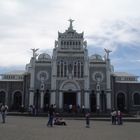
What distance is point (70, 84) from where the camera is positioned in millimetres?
61594

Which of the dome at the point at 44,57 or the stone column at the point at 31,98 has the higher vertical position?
the dome at the point at 44,57

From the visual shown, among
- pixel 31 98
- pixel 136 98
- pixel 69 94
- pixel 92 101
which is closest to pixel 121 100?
pixel 136 98

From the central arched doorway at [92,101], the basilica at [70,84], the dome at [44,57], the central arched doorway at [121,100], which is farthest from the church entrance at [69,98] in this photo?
the central arched doorway at [121,100]

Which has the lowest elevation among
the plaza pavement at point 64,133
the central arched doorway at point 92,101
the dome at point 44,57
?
the plaza pavement at point 64,133

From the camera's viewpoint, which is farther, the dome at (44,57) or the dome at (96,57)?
the dome at (96,57)

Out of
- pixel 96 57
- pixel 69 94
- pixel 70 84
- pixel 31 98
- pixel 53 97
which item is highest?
pixel 96 57

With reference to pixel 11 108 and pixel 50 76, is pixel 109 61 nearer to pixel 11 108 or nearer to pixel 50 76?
pixel 50 76

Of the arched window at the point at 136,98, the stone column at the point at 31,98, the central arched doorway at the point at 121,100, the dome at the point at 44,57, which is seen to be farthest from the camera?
the arched window at the point at 136,98

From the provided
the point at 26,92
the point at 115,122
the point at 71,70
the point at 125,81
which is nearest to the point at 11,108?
the point at 26,92

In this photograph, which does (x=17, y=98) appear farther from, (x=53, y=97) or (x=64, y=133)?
(x=64, y=133)

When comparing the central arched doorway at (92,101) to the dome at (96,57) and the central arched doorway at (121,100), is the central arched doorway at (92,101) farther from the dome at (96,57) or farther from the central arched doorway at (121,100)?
the dome at (96,57)

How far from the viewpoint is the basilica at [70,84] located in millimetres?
61312

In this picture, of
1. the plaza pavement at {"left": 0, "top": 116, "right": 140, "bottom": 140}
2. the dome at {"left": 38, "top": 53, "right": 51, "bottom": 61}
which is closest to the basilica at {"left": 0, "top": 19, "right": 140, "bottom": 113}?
the dome at {"left": 38, "top": 53, "right": 51, "bottom": 61}

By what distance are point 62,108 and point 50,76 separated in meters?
6.39
